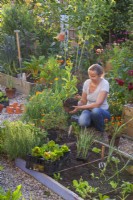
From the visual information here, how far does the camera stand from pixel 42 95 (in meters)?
5.35

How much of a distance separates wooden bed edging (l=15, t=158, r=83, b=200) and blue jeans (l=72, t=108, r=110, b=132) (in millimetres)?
1103

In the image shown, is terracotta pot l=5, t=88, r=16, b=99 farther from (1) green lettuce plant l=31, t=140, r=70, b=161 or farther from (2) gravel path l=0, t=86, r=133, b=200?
(1) green lettuce plant l=31, t=140, r=70, b=161

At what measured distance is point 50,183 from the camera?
4.11m

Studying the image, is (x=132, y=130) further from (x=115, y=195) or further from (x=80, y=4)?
(x=80, y=4)

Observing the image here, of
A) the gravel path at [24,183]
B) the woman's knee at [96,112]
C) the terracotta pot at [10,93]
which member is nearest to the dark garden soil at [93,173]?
the gravel path at [24,183]

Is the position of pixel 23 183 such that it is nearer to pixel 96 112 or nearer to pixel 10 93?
pixel 96 112

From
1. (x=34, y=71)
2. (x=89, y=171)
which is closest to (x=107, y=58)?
(x=34, y=71)

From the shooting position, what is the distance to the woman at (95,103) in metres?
5.29

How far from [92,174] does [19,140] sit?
0.89 metres

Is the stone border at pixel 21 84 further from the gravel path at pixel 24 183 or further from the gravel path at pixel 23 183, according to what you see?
the gravel path at pixel 24 183

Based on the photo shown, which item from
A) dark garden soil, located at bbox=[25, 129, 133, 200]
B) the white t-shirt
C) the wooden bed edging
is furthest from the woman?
the wooden bed edging

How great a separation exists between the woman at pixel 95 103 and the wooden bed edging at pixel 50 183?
110 centimetres

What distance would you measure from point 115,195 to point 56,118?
150 cm

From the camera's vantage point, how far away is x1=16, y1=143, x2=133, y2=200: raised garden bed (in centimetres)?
394
